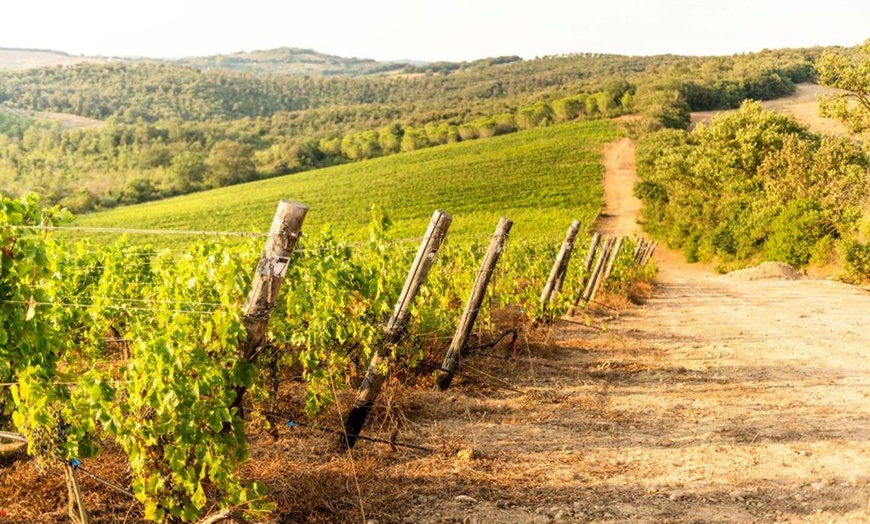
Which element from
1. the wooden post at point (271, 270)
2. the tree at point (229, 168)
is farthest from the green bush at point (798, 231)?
the tree at point (229, 168)

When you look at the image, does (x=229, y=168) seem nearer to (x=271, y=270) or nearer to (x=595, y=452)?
(x=595, y=452)

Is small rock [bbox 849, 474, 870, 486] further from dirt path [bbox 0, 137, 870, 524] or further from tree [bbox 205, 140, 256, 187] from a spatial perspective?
tree [bbox 205, 140, 256, 187]

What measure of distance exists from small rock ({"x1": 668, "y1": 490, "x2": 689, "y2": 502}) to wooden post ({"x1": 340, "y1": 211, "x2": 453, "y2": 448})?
7.82ft

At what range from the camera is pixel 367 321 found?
630 cm

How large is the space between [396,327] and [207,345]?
2.10 m

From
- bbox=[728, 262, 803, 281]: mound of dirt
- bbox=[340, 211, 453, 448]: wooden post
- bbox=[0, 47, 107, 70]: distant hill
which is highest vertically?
bbox=[0, 47, 107, 70]: distant hill

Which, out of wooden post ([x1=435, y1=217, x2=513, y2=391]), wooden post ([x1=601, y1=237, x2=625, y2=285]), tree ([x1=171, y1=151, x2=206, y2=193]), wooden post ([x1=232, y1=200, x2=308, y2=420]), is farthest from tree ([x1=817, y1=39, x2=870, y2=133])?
tree ([x1=171, y1=151, x2=206, y2=193])

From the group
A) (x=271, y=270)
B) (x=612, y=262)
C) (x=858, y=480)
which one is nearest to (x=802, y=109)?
(x=612, y=262)

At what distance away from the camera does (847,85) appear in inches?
790

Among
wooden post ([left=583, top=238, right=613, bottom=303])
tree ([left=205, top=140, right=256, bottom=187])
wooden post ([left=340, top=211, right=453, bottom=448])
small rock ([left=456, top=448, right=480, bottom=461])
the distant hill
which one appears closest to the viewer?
small rock ([left=456, top=448, right=480, bottom=461])

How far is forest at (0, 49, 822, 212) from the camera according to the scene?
267ft

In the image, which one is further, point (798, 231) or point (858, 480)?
point (798, 231)

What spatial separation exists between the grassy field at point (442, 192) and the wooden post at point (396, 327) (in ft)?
132

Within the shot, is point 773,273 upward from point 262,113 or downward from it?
downward
